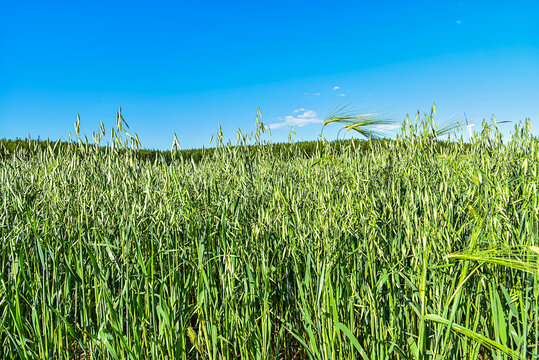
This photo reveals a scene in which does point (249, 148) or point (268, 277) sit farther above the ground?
point (249, 148)

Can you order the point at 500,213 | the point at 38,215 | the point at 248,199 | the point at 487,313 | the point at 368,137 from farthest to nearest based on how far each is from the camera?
1. the point at 368,137
2. the point at 248,199
3. the point at 38,215
4. the point at 500,213
5. the point at 487,313

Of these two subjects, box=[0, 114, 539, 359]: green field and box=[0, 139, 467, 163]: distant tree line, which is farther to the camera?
box=[0, 139, 467, 163]: distant tree line

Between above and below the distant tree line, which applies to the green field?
below

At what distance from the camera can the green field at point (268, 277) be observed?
116cm

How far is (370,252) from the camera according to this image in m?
1.39

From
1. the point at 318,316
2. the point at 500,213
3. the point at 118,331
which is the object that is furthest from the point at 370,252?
the point at 118,331

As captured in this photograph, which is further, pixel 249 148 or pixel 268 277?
pixel 249 148

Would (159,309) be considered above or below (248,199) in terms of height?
below

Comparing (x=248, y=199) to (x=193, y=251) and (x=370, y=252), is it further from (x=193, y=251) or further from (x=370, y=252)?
(x=370, y=252)

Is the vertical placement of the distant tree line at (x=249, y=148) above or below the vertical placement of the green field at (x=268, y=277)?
above

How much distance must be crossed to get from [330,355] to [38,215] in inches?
60.7

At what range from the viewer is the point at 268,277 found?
1266 mm

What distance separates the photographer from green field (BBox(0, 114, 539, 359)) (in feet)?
3.81

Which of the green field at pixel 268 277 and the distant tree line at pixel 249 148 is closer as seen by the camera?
the green field at pixel 268 277
